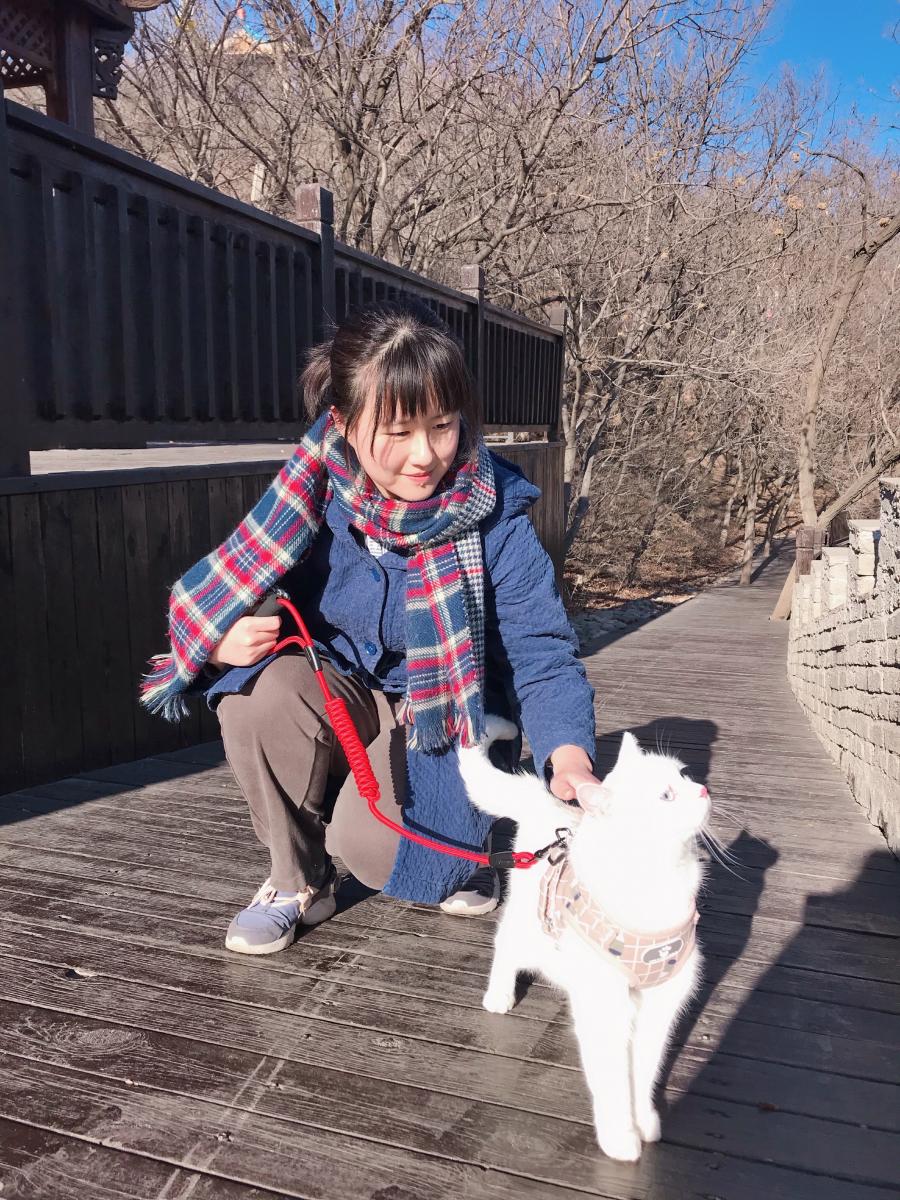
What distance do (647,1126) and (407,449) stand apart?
1313 mm

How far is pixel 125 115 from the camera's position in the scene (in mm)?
10320

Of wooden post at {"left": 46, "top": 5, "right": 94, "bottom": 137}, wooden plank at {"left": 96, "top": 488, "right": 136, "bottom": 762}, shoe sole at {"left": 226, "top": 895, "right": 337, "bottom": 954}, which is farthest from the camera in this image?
wooden post at {"left": 46, "top": 5, "right": 94, "bottom": 137}

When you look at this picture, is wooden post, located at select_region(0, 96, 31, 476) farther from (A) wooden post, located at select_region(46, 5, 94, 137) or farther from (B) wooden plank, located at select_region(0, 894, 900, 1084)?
(A) wooden post, located at select_region(46, 5, 94, 137)

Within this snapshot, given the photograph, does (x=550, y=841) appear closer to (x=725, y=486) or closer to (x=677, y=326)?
(x=677, y=326)

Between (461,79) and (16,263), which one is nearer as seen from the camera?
(16,263)

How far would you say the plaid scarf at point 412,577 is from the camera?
2129mm

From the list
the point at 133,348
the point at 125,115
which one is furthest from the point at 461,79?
the point at 133,348

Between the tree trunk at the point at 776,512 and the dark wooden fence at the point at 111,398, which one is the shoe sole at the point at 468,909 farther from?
the tree trunk at the point at 776,512

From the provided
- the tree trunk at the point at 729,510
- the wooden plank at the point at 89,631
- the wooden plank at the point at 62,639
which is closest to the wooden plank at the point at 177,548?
the wooden plank at the point at 89,631

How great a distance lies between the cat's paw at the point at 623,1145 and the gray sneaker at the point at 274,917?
2.99 feet

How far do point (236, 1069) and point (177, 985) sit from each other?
336 millimetres

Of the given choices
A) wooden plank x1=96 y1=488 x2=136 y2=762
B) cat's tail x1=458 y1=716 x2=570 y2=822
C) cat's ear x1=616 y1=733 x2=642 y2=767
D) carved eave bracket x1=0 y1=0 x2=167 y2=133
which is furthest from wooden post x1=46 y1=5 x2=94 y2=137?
cat's ear x1=616 y1=733 x2=642 y2=767

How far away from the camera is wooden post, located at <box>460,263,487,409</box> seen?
675 centimetres

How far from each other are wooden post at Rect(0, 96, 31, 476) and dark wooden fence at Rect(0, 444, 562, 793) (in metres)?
0.10
